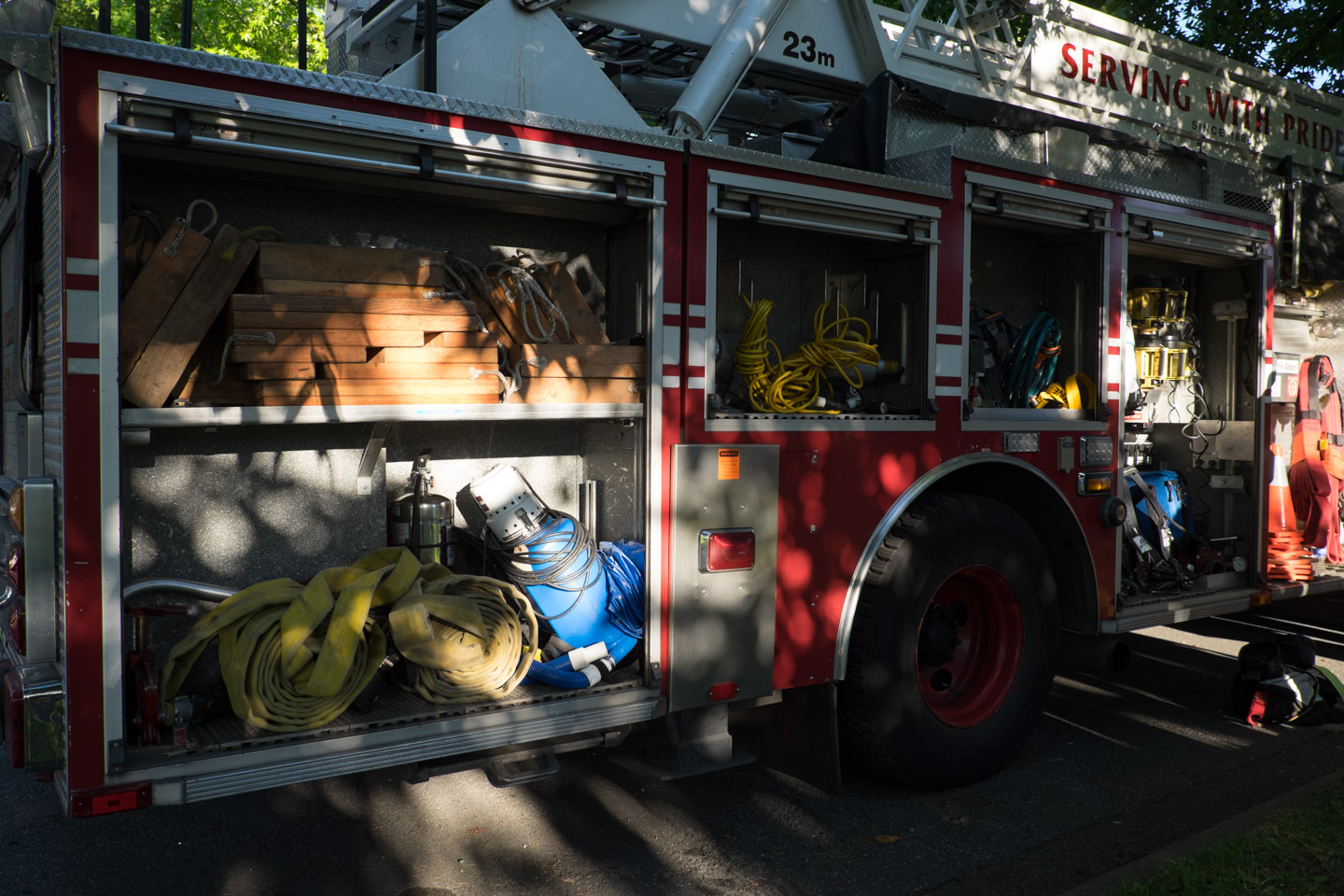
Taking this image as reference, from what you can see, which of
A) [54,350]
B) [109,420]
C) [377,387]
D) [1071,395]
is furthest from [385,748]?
[1071,395]

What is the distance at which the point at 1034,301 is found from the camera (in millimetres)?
5438

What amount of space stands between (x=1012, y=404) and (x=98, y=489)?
13.0 ft

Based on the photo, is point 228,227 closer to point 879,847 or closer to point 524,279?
point 524,279

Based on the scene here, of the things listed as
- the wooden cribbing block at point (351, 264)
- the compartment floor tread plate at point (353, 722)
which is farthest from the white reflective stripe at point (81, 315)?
the compartment floor tread plate at point (353, 722)

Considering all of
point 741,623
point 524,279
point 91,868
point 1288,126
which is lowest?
point 91,868

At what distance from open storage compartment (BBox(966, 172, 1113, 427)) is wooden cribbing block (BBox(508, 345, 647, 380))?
1672 millimetres

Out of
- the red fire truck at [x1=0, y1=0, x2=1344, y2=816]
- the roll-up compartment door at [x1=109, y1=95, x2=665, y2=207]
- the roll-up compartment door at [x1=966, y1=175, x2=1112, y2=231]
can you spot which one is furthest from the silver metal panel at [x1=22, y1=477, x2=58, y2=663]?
the roll-up compartment door at [x1=966, y1=175, x2=1112, y2=231]

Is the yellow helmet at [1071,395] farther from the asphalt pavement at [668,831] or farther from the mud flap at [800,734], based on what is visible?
the mud flap at [800,734]

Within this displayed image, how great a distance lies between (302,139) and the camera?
9.74 feet

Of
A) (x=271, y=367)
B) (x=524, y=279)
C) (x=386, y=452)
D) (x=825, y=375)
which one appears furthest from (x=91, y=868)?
(x=825, y=375)

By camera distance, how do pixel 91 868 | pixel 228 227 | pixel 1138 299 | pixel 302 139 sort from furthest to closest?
pixel 1138 299 → pixel 91 868 → pixel 228 227 → pixel 302 139

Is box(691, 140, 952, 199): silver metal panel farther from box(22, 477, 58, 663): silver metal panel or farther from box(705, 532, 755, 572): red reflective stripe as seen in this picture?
box(22, 477, 58, 663): silver metal panel

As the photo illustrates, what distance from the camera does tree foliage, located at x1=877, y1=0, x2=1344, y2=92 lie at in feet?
33.2

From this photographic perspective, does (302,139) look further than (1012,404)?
No
